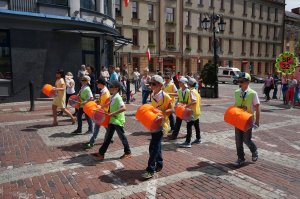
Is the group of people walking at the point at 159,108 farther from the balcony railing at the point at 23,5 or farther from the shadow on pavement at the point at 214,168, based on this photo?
the balcony railing at the point at 23,5

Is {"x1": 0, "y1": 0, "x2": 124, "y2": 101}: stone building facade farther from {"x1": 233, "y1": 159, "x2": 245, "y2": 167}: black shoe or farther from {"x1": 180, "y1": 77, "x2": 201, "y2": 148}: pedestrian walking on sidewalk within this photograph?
{"x1": 233, "y1": 159, "x2": 245, "y2": 167}: black shoe

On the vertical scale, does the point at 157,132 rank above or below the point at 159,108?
→ below

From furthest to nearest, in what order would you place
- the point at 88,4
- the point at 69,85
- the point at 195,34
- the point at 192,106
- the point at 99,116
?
the point at 195,34 < the point at 88,4 < the point at 69,85 < the point at 192,106 < the point at 99,116

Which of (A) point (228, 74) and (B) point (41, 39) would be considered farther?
(A) point (228, 74)

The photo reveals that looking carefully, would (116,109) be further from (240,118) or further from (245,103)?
(245,103)

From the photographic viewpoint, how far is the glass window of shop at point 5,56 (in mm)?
14320

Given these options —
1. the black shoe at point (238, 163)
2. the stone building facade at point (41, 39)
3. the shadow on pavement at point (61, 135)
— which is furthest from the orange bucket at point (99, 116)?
the stone building facade at point (41, 39)

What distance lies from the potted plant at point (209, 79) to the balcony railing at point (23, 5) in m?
10.4

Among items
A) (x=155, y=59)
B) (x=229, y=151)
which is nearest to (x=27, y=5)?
(x=229, y=151)

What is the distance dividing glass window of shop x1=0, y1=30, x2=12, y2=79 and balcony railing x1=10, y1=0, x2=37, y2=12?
4.15ft

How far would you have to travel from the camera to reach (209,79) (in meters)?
18.4

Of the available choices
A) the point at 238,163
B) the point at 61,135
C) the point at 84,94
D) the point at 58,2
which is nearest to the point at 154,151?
the point at 238,163

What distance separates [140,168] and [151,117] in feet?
4.16

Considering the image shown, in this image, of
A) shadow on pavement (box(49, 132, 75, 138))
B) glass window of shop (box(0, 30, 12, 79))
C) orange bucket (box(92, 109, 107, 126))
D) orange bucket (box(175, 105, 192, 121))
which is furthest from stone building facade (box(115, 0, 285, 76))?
orange bucket (box(92, 109, 107, 126))
